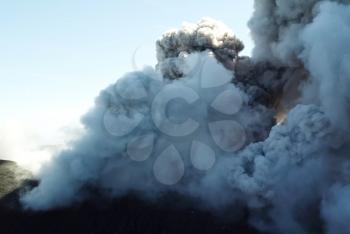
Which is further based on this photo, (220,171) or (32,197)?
(32,197)

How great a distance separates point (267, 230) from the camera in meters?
53.3

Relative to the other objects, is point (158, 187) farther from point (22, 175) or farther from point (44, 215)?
point (22, 175)

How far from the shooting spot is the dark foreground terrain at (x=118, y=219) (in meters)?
58.2

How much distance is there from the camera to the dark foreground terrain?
191 feet

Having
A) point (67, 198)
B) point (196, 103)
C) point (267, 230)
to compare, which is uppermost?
point (196, 103)

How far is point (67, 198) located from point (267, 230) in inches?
1135

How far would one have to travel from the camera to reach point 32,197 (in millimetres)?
71875

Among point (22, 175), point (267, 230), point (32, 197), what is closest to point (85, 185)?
point (32, 197)

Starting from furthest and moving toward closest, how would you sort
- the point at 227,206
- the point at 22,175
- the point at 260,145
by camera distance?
the point at 22,175, the point at 227,206, the point at 260,145

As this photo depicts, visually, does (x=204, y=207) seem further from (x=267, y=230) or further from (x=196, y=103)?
(x=196, y=103)

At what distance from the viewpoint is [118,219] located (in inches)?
2544

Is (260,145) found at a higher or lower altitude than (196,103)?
lower

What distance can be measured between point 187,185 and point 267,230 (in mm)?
12033

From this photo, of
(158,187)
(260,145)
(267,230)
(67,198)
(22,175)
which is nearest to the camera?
(260,145)
